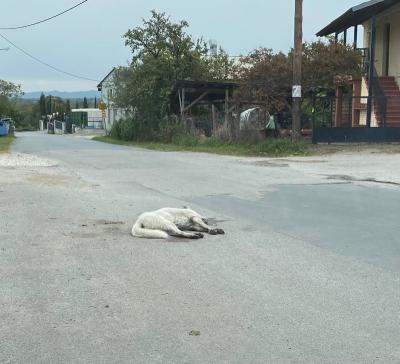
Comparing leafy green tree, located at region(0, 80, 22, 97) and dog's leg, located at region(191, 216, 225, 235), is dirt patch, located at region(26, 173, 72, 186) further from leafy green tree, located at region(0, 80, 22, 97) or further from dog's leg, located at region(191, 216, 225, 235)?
leafy green tree, located at region(0, 80, 22, 97)

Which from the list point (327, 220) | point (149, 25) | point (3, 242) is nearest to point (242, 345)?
point (3, 242)

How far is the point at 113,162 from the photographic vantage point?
1928 cm

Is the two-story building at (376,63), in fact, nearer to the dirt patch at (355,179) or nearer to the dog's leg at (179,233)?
the dirt patch at (355,179)

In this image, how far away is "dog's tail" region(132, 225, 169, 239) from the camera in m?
7.32

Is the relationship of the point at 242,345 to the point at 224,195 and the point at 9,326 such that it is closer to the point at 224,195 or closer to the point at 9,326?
the point at 9,326

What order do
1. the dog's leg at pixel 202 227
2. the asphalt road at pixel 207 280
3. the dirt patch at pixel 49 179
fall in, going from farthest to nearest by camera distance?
the dirt patch at pixel 49 179, the dog's leg at pixel 202 227, the asphalt road at pixel 207 280

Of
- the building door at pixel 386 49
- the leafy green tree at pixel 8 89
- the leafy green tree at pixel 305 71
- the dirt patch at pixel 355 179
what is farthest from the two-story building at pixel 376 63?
the leafy green tree at pixel 8 89

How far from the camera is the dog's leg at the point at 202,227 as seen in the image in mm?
7645

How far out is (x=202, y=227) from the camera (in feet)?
25.3

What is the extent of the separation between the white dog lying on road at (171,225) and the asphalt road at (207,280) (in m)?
0.18

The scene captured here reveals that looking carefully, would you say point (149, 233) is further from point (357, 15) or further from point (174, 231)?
point (357, 15)

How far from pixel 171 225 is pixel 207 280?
1.92 metres

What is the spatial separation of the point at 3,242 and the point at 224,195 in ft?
16.5

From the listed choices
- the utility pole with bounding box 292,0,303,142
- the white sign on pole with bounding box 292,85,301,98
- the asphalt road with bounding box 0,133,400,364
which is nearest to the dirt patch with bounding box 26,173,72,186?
the asphalt road with bounding box 0,133,400,364
